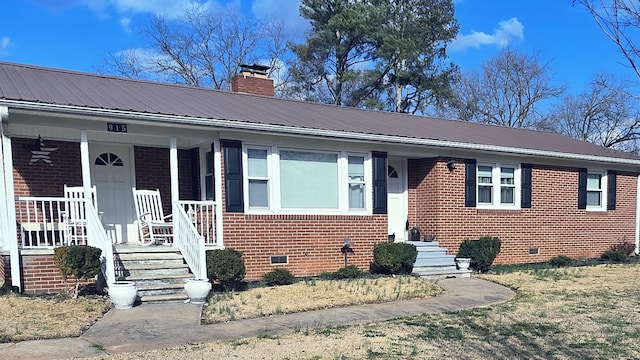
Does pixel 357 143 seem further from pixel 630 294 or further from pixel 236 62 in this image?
pixel 236 62

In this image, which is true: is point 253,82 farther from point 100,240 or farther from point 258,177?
point 100,240

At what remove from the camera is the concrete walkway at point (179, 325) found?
4.91m

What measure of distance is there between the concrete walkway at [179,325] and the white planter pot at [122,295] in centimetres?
12

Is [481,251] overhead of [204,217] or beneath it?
beneath

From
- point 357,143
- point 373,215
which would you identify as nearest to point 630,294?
point 373,215

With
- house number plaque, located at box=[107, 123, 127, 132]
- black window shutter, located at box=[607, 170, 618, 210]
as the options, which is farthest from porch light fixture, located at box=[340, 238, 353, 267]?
black window shutter, located at box=[607, 170, 618, 210]

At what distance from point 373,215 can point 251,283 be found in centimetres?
324

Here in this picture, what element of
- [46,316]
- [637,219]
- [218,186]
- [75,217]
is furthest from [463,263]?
[46,316]

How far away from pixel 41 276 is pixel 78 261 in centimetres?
108

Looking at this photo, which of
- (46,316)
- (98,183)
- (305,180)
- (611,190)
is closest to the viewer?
(46,316)

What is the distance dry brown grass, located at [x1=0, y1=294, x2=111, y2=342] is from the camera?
540 cm

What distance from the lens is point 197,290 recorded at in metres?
7.29

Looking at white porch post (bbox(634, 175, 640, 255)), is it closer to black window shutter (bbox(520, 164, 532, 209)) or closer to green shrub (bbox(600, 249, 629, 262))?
green shrub (bbox(600, 249, 629, 262))

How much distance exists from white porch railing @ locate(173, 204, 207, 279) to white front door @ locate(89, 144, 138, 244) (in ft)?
5.95
